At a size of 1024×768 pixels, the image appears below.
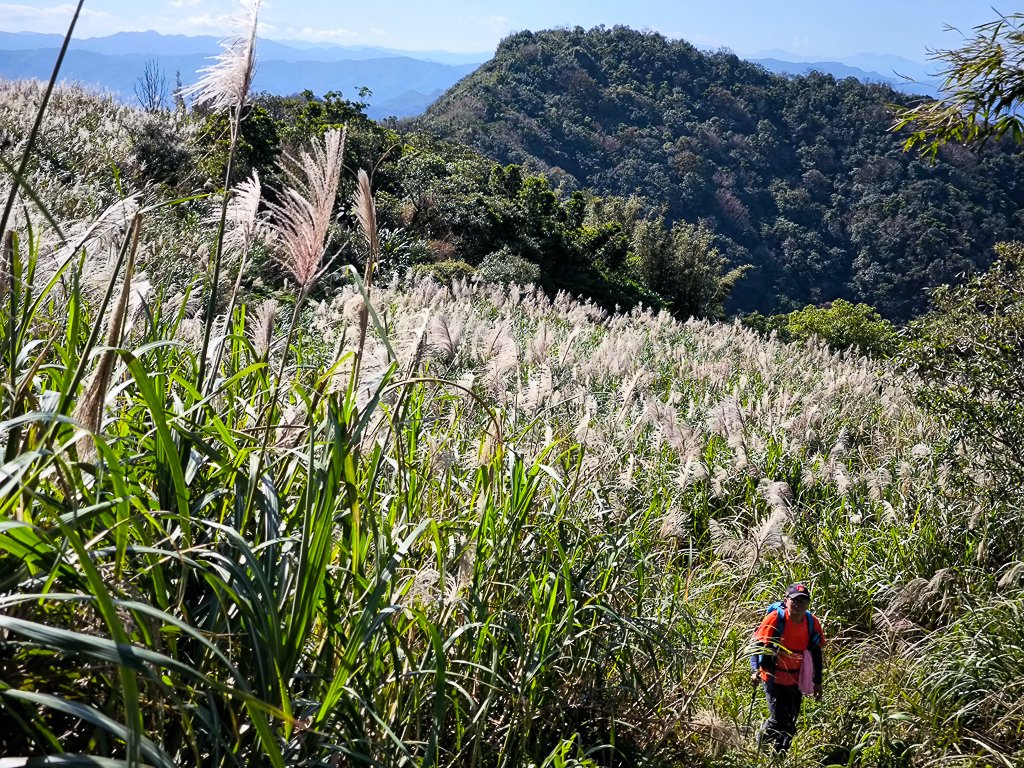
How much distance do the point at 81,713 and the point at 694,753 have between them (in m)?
2.42

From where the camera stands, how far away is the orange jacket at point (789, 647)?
3.62 metres

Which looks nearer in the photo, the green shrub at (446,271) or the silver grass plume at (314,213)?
the silver grass plume at (314,213)

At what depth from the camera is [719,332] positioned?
36.3 ft

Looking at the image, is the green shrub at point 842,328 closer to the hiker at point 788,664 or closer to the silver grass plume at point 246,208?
the hiker at point 788,664

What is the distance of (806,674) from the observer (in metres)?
3.68

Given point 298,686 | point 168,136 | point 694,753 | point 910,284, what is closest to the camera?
point 298,686

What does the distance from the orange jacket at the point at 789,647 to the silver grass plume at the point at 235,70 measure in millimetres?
3092

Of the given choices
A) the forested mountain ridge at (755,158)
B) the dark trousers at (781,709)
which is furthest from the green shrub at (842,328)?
the dark trousers at (781,709)

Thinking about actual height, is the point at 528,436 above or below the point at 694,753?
above

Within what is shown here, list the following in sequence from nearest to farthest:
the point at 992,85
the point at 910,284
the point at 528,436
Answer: the point at 528,436 < the point at 992,85 < the point at 910,284

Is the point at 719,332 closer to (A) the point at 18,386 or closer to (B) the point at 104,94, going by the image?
(A) the point at 18,386

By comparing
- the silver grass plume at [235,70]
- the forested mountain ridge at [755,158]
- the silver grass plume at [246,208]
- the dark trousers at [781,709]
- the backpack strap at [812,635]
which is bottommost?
the dark trousers at [781,709]

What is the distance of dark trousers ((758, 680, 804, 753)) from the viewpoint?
3.58 metres

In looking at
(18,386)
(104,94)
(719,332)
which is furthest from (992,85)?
(104,94)
